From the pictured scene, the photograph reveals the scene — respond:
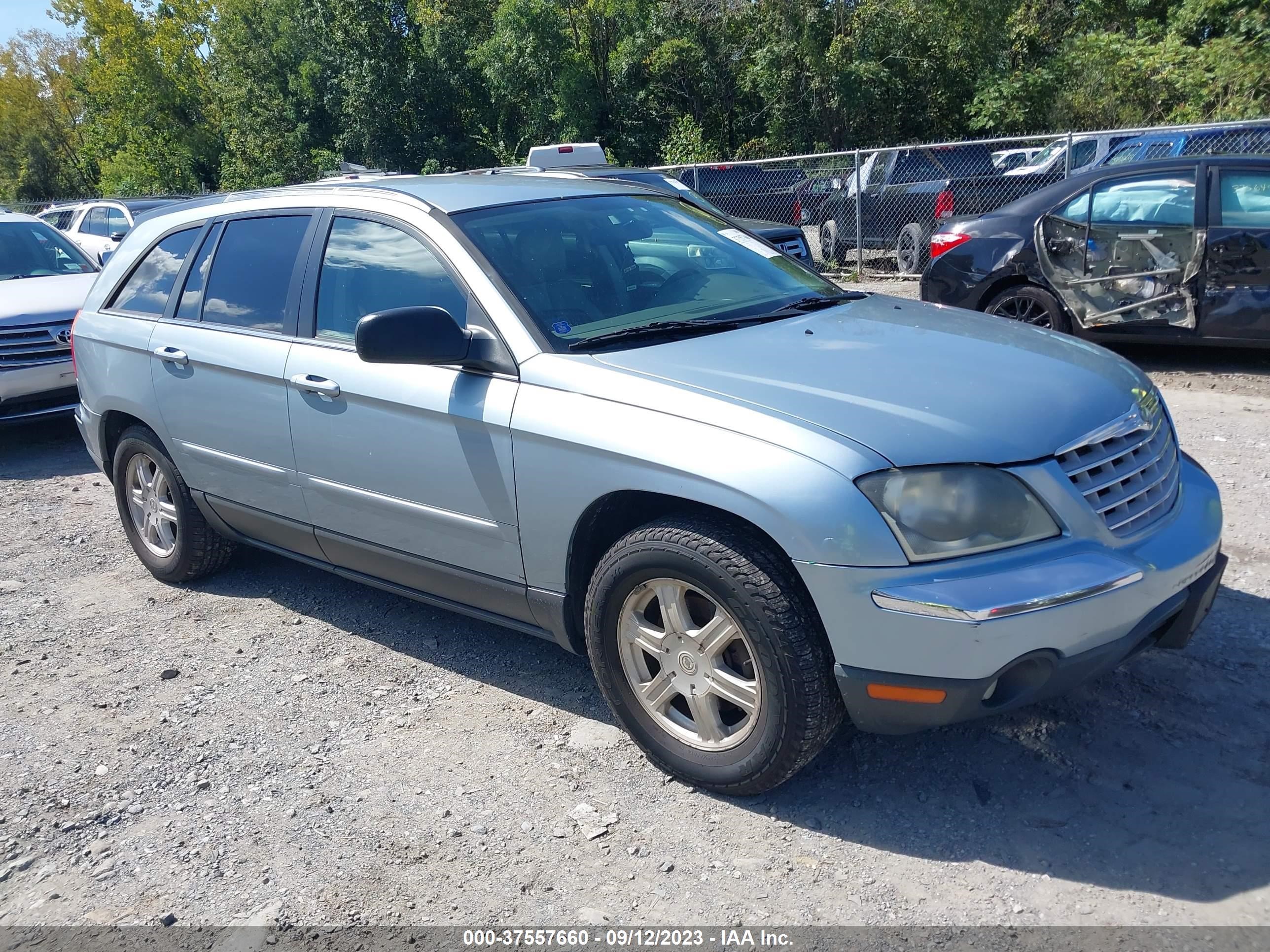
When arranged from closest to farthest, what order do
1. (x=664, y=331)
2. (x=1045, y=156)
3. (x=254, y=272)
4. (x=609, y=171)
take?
(x=664, y=331) → (x=254, y=272) → (x=609, y=171) → (x=1045, y=156)

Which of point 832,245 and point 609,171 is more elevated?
point 609,171

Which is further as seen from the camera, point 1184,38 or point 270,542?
point 1184,38

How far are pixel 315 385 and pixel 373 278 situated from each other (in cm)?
45

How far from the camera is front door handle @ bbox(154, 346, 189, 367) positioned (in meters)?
4.78

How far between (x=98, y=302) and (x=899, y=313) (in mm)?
3975

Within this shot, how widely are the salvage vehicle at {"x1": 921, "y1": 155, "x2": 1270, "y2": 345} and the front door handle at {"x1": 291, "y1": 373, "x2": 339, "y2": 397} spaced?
596cm

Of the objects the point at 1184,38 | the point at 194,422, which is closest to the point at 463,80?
the point at 1184,38

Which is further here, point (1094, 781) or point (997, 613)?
point (1094, 781)

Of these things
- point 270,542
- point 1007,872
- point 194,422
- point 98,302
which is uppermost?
point 98,302

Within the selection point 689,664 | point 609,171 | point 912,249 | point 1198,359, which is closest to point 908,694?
point 689,664

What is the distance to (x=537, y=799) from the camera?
3414 millimetres

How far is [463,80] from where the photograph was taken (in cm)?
3209

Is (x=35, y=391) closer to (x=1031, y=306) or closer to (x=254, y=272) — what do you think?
(x=254, y=272)

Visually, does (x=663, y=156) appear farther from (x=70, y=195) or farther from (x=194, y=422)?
(x=70, y=195)
